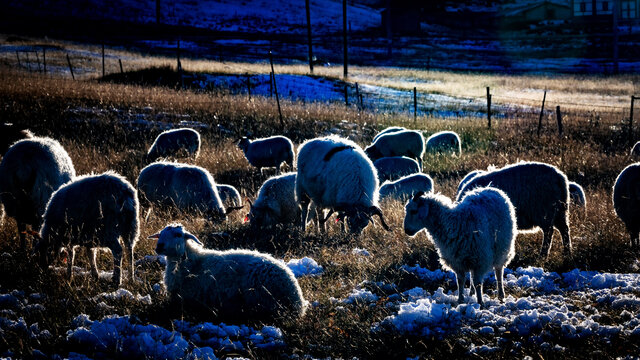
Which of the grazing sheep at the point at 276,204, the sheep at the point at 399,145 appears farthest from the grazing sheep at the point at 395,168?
the grazing sheep at the point at 276,204

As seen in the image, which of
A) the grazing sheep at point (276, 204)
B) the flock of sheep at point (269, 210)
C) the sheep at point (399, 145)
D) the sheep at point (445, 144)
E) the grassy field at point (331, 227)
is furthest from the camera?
the sheep at point (445, 144)

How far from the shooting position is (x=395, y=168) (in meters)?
14.5

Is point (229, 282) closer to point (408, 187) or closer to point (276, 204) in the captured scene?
point (276, 204)

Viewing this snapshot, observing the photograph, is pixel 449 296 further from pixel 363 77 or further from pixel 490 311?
pixel 363 77

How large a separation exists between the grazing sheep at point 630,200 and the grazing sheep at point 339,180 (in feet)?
11.6

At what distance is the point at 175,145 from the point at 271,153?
2917 mm

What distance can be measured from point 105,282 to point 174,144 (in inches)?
395

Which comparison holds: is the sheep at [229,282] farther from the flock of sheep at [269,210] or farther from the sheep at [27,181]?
the sheep at [27,181]

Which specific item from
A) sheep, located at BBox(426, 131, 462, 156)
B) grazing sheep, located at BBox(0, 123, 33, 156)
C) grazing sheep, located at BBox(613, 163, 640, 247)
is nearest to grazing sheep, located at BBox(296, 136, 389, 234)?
grazing sheep, located at BBox(613, 163, 640, 247)

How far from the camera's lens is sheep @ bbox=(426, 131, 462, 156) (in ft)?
57.5

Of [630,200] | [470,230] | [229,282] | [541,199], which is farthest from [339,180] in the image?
[630,200]

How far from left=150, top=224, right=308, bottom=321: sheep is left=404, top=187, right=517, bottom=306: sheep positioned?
158 centimetres

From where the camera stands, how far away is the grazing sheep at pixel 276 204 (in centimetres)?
973

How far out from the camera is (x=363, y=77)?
41.2 m
